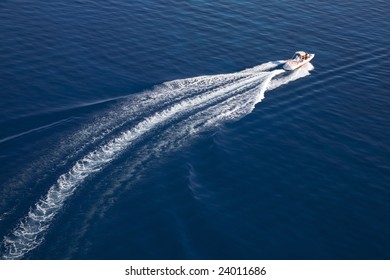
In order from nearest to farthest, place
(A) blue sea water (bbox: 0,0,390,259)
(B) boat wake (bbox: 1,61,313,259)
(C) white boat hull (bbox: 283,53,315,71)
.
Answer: (B) boat wake (bbox: 1,61,313,259)
(A) blue sea water (bbox: 0,0,390,259)
(C) white boat hull (bbox: 283,53,315,71)

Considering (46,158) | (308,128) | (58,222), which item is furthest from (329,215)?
(46,158)

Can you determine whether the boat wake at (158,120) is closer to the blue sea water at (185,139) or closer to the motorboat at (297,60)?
the blue sea water at (185,139)

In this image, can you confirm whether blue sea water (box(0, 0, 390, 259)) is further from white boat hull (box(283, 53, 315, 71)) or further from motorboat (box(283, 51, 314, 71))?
motorboat (box(283, 51, 314, 71))

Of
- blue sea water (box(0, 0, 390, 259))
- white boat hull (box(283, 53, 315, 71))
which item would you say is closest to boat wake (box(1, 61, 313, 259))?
blue sea water (box(0, 0, 390, 259))

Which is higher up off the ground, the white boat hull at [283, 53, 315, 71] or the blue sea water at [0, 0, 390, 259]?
the white boat hull at [283, 53, 315, 71]

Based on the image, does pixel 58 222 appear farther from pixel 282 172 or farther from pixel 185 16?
pixel 185 16

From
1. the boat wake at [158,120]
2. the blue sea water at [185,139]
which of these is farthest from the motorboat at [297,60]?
the blue sea water at [185,139]

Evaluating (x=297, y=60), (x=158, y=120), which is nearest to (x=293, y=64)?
(x=297, y=60)
